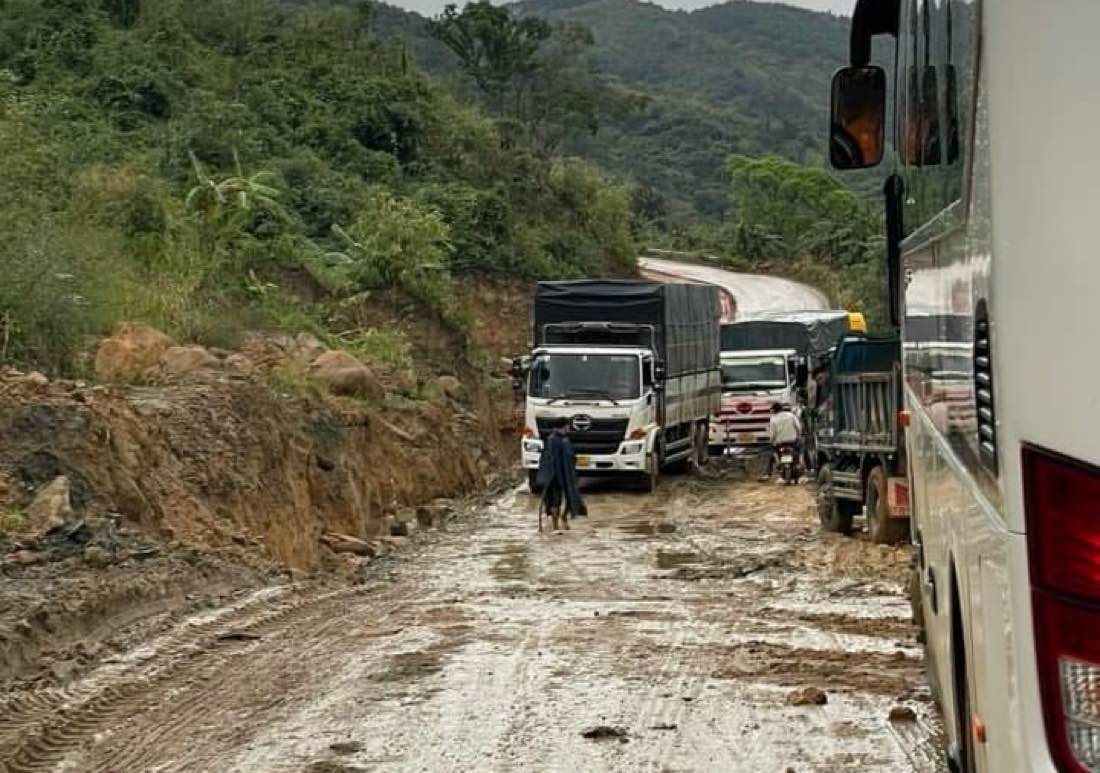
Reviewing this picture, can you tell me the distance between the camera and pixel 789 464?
89.7 feet

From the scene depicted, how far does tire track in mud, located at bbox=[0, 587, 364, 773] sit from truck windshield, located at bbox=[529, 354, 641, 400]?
42.9ft

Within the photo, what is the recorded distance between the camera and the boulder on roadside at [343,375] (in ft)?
84.0

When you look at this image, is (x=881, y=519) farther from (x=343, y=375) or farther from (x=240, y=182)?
(x=240, y=182)

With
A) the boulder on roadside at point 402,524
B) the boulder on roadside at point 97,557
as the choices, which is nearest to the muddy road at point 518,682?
the boulder on roadside at point 97,557

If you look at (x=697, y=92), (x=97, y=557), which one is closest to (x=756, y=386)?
(x=97, y=557)

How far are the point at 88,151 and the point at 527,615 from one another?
74.9 ft

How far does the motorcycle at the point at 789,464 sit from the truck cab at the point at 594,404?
96.1 inches

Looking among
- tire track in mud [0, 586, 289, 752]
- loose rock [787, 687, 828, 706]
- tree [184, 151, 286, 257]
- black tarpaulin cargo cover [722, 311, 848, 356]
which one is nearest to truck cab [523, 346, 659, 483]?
tree [184, 151, 286, 257]

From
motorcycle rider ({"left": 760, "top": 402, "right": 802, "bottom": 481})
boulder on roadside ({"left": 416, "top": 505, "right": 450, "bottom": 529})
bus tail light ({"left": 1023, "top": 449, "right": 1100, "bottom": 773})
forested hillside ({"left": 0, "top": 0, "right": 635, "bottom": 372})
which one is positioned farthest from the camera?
motorcycle rider ({"left": 760, "top": 402, "right": 802, "bottom": 481})

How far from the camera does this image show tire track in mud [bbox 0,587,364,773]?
8.20 metres

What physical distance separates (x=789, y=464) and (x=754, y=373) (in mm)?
5973

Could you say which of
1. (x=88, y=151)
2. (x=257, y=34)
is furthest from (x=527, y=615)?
(x=257, y=34)

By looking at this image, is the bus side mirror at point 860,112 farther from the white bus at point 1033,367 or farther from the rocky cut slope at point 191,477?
the rocky cut slope at point 191,477

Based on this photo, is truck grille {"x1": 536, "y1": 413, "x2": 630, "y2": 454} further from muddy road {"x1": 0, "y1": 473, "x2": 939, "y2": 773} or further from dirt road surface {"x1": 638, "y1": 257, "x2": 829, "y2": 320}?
dirt road surface {"x1": 638, "y1": 257, "x2": 829, "y2": 320}
